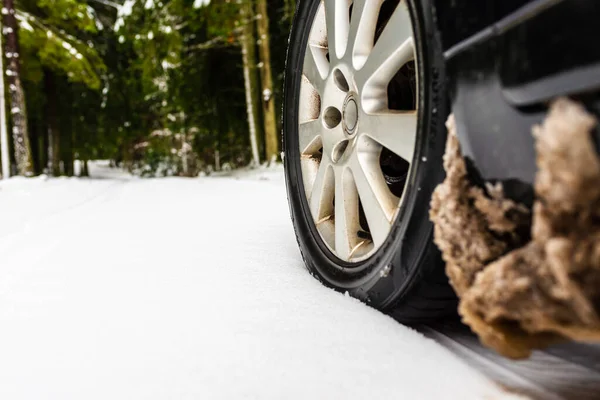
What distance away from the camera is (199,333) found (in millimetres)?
1230

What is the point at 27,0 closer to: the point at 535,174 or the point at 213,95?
the point at 213,95

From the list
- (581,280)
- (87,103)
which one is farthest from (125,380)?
(87,103)

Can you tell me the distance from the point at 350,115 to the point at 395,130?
1.03ft

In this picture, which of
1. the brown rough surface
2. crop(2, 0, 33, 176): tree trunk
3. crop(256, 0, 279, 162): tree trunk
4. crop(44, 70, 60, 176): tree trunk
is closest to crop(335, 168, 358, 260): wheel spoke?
the brown rough surface

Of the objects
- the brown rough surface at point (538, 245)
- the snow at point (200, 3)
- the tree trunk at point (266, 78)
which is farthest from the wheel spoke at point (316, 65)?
the snow at point (200, 3)

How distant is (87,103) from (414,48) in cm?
2240

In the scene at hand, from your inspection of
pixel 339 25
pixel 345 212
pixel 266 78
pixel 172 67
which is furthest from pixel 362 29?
pixel 172 67

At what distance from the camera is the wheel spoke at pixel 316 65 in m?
1.69

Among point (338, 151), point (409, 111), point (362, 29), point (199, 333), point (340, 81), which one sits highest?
point (362, 29)

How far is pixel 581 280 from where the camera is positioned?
60cm

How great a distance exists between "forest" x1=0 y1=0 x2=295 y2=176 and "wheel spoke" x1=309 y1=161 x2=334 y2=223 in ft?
32.2

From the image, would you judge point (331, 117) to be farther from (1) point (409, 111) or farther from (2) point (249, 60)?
(2) point (249, 60)

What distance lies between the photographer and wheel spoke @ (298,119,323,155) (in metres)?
1.72

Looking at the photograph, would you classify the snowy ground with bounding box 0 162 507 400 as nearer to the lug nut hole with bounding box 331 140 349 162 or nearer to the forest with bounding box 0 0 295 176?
the lug nut hole with bounding box 331 140 349 162
